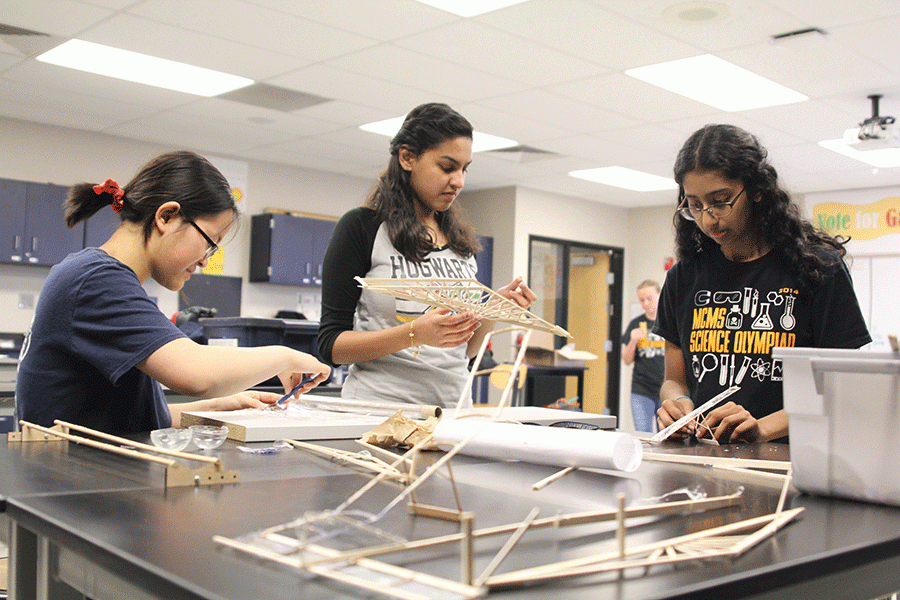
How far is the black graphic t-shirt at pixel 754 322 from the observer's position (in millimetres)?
1547

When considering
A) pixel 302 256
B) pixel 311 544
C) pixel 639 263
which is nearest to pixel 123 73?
pixel 302 256

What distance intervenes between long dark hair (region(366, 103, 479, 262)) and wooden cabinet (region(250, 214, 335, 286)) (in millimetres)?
4742

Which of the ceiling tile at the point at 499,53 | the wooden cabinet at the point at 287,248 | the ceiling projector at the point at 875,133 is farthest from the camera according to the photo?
the wooden cabinet at the point at 287,248

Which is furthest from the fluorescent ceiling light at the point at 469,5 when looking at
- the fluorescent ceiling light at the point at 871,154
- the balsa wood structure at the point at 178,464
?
the fluorescent ceiling light at the point at 871,154

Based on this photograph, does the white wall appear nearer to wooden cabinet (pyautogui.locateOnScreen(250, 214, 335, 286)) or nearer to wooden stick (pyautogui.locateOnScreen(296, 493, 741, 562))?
wooden cabinet (pyautogui.locateOnScreen(250, 214, 335, 286))

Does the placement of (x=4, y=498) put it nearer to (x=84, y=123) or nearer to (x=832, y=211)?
(x=84, y=123)

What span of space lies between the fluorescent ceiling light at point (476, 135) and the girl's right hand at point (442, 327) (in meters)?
3.88

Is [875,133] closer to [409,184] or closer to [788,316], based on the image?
[788,316]

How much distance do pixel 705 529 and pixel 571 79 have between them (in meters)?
3.97

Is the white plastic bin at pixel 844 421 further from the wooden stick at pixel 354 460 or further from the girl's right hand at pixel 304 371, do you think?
the girl's right hand at pixel 304 371

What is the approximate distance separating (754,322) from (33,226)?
5208 mm

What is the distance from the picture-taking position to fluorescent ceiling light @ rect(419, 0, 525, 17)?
3.44 m

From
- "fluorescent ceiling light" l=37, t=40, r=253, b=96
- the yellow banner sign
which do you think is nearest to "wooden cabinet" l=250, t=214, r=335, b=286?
"fluorescent ceiling light" l=37, t=40, r=253, b=96

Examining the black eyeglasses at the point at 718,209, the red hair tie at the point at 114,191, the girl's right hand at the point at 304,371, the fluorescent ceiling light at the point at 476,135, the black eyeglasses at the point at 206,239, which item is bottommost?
the girl's right hand at the point at 304,371
